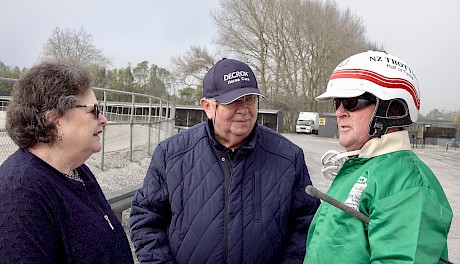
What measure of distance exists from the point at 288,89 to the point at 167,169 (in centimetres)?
6300

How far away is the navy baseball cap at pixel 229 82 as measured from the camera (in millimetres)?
2867

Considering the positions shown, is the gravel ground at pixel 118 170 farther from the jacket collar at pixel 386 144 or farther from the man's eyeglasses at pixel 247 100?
the jacket collar at pixel 386 144

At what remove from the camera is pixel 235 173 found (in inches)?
110

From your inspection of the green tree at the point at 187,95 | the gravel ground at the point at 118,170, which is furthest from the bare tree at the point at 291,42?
the gravel ground at the point at 118,170

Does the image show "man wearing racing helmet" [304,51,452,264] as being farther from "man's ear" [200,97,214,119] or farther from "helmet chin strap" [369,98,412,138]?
"man's ear" [200,97,214,119]

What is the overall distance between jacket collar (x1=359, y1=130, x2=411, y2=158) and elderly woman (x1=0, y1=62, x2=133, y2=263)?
3.86ft

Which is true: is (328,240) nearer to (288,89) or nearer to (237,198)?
(237,198)

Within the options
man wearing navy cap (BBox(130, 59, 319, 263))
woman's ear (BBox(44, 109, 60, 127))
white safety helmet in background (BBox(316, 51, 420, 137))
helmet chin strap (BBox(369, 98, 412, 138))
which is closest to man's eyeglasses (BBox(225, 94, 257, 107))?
man wearing navy cap (BBox(130, 59, 319, 263))

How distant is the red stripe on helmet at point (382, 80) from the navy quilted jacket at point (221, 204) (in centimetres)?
90

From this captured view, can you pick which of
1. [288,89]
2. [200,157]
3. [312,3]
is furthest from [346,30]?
[200,157]

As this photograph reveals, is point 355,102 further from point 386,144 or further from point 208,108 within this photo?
point 208,108

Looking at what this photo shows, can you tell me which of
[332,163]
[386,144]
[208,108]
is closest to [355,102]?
Result: [386,144]

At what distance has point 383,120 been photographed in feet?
6.66

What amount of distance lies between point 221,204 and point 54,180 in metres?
1.07
